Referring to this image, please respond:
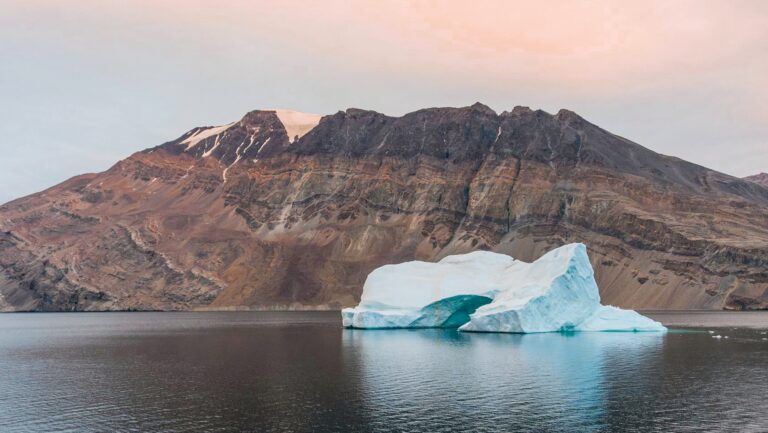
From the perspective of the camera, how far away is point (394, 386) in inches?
1823

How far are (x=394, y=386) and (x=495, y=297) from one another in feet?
150

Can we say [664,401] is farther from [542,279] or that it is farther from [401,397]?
[542,279]

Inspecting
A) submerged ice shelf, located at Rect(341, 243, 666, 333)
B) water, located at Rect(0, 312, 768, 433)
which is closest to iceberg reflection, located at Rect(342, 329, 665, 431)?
water, located at Rect(0, 312, 768, 433)

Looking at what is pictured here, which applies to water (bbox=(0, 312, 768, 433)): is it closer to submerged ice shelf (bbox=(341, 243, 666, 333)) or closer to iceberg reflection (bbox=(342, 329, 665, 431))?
iceberg reflection (bbox=(342, 329, 665, 431))

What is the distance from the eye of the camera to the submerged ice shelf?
8356 cm

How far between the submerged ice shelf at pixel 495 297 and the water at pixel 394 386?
20.5 ft

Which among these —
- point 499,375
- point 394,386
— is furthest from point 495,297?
point 394,386

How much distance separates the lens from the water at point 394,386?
35.7 meters

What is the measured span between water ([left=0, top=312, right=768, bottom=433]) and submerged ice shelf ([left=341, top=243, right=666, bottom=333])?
6240mm

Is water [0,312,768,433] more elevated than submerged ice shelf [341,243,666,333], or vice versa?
submerged ice shelf [341,243,666,333]

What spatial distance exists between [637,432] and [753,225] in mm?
187985

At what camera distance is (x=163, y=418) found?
37250mm

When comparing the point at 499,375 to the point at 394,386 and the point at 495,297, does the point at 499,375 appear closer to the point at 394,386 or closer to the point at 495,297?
the point at 394,386

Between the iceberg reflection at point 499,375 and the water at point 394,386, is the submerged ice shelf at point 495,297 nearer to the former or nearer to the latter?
the iceberg reflection at point 499,375
